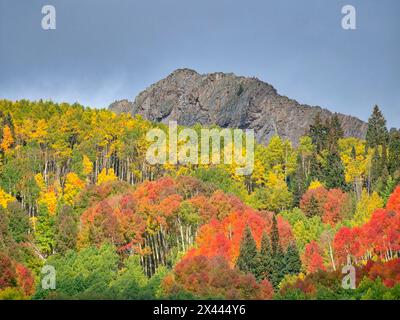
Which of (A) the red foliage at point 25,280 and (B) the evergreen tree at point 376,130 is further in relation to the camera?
(B) the evergreen tree at point 376,130

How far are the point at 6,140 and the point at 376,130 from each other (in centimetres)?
6691

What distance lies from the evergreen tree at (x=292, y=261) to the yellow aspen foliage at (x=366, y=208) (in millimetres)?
15334

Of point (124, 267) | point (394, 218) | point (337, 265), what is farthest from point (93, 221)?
point (394, 218)

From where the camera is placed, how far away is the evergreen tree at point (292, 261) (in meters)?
87.7

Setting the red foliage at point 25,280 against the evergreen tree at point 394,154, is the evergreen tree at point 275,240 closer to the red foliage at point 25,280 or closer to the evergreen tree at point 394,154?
the red foliage at point 25,280

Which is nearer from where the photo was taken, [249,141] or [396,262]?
[396,262]

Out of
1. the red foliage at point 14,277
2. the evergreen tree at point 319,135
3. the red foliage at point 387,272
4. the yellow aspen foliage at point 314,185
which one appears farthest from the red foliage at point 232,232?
the evergreen tree at point 319,135

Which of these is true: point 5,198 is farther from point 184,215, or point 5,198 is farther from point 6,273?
point 6,273

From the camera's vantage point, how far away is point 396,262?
255ft

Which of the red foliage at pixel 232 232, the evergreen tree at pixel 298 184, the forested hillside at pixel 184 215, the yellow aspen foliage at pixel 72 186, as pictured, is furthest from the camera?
the evergreen tree at pixel 298 184

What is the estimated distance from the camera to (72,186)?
11356 centimetres

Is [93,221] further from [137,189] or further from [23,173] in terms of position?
[23,173]

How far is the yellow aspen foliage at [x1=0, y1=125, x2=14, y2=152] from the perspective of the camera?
120 meters
